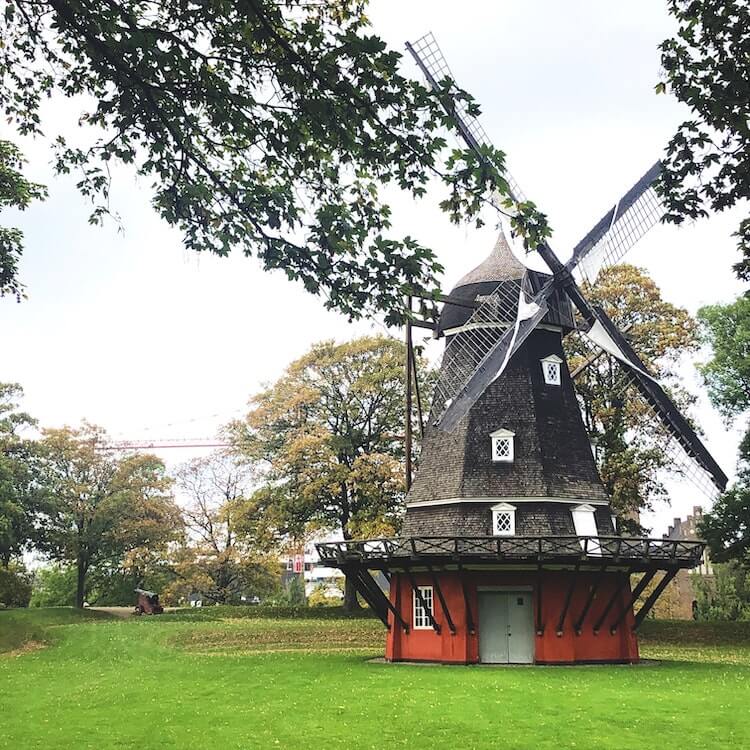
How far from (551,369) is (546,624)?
24.4 feet

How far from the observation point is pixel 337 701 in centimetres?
1540

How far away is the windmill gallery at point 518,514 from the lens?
21359 millimetres

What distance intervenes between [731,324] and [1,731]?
1232 inches

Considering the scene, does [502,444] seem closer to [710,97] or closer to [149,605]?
[710,97]

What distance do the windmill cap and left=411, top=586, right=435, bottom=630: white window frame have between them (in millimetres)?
9351

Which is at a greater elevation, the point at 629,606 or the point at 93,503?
the point at 93,503

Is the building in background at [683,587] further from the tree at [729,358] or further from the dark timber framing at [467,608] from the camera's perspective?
the dark timber framing at [467,608]

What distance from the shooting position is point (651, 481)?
107 feet

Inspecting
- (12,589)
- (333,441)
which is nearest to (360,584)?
(333,441)

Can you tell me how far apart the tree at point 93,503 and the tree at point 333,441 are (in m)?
6.29

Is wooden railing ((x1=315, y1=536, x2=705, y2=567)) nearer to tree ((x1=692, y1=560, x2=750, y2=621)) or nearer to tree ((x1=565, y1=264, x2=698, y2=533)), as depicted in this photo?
tree ((x1=565, y1=264, x2=698, y2=533))

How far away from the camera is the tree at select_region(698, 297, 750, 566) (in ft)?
101

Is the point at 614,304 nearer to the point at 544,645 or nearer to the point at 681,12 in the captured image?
the point at 544,645

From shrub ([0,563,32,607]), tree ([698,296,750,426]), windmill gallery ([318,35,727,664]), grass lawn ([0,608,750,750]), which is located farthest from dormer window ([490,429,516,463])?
shrub ([0,563,32,607])
